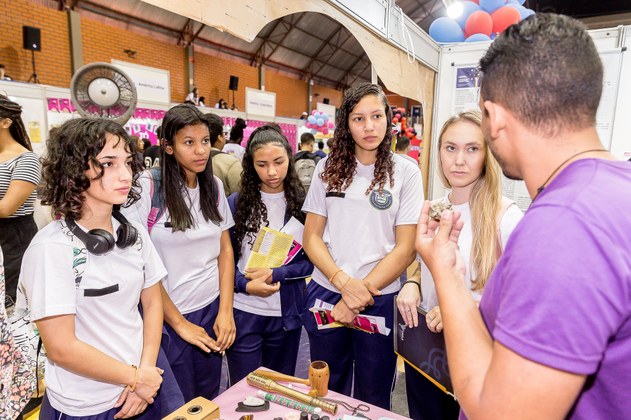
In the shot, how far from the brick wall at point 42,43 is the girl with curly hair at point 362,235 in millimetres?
8996

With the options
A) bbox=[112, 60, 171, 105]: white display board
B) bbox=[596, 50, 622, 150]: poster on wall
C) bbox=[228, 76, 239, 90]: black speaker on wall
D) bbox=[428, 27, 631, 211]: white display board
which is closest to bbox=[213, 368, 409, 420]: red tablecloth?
bbox=[428, 27, 631, 211]: white display board

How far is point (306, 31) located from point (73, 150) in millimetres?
14773

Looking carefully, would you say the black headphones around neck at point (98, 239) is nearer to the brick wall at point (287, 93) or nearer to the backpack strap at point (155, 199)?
the backpack strap at point (155, 199)

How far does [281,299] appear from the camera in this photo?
1.95m

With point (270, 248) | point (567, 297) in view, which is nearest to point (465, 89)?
point (270, 248)

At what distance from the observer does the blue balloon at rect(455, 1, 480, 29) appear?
3.97 meters

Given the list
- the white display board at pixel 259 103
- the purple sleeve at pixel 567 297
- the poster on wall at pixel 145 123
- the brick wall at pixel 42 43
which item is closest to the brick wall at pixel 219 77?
the white display board at pixel 259 103

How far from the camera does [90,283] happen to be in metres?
1.21

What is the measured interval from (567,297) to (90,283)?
1.24 m

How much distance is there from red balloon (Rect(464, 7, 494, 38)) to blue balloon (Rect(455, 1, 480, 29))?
0.10 metres

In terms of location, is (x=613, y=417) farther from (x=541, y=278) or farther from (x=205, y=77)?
(x=205, y=77)

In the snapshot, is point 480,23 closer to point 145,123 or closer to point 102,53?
point 145,123

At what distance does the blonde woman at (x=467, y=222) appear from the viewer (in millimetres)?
1401

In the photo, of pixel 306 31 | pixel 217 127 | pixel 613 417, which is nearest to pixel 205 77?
pixel 306 31
